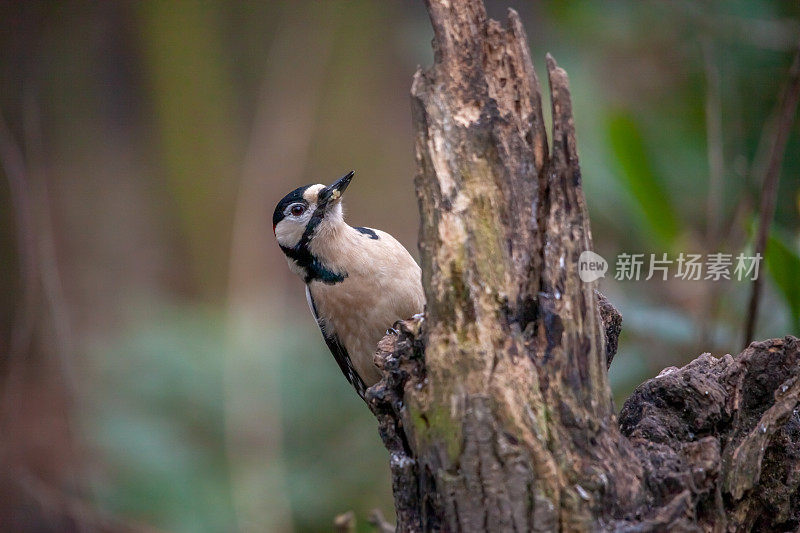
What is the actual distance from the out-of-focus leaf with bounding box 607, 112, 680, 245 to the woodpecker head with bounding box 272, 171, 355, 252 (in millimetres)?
1483

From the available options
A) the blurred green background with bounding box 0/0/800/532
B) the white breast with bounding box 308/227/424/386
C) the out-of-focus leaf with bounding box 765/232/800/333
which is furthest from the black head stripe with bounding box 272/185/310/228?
the out-of-focus leaf with bounding box 765/232/800/333

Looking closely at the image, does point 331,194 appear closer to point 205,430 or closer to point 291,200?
point 291,200

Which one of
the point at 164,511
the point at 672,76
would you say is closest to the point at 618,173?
the point at 672,76

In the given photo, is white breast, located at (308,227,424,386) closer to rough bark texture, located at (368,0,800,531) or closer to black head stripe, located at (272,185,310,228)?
black head stripe, located at (272,185,310,228)

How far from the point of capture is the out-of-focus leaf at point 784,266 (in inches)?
132

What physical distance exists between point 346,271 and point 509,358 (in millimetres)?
1883

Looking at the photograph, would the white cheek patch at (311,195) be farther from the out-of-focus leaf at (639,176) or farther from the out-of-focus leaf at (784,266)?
the out-of-focus leaf at (784,266)

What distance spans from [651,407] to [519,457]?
577 mm

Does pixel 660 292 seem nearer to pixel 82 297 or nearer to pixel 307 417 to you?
pixel 307 417

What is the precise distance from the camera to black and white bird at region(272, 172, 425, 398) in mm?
3553

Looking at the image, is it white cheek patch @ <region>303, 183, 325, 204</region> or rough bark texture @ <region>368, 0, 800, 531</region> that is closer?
rough bark texture @ <region>368, 0, 800, 531</region>

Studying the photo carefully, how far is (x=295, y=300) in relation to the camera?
7.61 meters

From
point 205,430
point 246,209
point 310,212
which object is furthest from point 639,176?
point 246,209

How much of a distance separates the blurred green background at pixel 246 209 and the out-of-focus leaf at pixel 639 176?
0.01 metres
